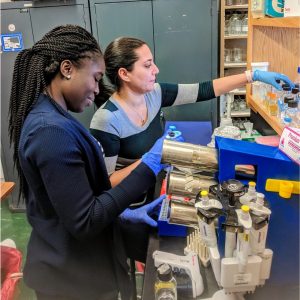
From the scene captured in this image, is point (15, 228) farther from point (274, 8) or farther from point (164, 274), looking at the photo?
point (274, 8)

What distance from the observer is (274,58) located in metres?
1.54

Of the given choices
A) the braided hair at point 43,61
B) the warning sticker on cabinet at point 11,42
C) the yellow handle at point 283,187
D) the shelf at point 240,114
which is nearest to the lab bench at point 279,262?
the yellow handle at point 283,187

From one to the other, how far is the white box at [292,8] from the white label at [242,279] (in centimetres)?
76

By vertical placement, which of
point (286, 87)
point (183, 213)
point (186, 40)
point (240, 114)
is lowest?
point (240, 114)

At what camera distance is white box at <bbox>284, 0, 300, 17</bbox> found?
0.95 metres

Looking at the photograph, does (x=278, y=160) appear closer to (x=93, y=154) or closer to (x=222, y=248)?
(x=222, y=248)

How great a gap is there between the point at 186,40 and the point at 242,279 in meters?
2.31

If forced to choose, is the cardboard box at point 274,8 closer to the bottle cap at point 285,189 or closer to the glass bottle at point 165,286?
the bottle cap at point 285,189

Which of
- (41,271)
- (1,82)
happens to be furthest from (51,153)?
(1,82)

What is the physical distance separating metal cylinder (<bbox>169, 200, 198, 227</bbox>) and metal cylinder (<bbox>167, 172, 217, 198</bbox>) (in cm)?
5

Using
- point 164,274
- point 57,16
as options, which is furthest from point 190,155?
point 57,16

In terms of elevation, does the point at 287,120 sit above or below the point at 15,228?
above

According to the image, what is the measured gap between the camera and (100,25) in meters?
2.72

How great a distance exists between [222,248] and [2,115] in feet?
8.79
